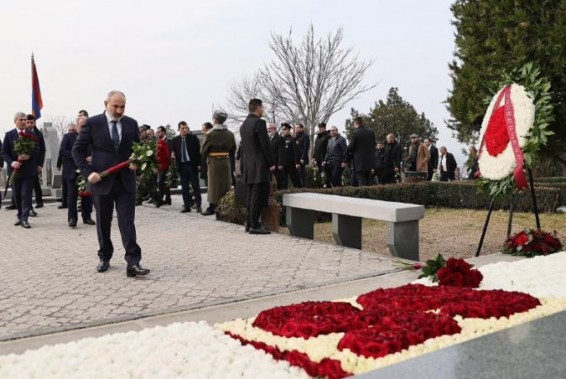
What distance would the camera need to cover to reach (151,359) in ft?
12.5

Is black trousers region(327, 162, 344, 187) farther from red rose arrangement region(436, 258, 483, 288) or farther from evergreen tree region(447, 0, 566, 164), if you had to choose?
red rose arrangement region(436, 258, 483, 288)

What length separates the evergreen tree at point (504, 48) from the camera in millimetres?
9852

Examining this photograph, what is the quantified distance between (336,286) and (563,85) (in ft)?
19.8

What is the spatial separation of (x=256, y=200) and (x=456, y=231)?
13.2ft

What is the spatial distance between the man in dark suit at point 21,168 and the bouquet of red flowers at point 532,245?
8.66 metres

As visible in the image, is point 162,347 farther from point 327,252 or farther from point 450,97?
point 450,97

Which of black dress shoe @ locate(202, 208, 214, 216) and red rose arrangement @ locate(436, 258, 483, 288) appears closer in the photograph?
red rose arrangement @ locate(436, 258, 483, 288)

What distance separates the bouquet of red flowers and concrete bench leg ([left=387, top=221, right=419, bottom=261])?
1.16m

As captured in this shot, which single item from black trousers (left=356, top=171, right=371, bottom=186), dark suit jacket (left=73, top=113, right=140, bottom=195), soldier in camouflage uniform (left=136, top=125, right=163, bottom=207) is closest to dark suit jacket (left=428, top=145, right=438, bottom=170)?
black trousers (left=356, top=171, right=371, bottom=186)

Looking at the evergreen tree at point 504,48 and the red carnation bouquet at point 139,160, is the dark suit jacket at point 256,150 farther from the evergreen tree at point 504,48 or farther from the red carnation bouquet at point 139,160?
the evergreen tree at point 504,48

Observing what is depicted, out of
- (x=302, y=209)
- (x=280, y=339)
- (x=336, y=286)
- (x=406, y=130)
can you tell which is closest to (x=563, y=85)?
(x=302, y=209)

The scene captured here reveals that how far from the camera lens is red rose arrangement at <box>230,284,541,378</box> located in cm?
377

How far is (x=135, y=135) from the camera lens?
7.28 meters

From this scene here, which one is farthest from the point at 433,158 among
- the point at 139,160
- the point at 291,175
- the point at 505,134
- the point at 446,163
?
the point at 139,160
